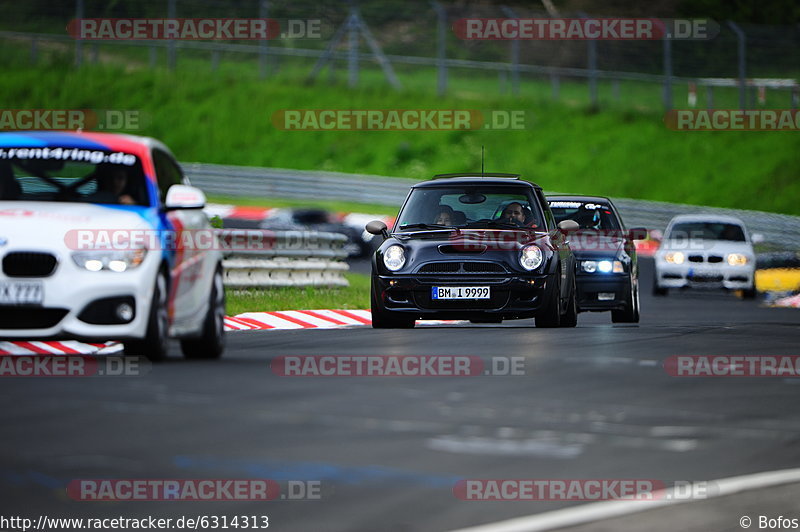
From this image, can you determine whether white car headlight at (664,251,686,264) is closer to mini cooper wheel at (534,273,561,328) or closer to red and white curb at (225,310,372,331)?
red and white curb at (225,310,372,331)

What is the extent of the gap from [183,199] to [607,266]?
869 centimetres

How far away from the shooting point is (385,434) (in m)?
8.17

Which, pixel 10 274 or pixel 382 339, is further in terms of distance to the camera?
pixel 382 339

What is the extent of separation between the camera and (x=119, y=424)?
8.11m

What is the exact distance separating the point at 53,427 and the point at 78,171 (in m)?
30.3

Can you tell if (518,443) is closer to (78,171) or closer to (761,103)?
(78,171)

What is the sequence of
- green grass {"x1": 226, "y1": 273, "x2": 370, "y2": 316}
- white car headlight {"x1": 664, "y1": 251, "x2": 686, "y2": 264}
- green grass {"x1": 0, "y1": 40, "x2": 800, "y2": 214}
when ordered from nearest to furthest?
green grass {"x1": 226, "y1": 273, "x2": 370, "y2": 316}
white car headlight {"x1": 664, "y1": 251, "x2": 686, "y2": 264}
green grass {"x1": 0, "y1": 40, "x2": 800, "y2": 214}

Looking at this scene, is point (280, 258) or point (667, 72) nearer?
point (280, 258)

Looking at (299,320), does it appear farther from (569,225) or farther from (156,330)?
(156,330)

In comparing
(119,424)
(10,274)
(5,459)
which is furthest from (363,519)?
(10,274)

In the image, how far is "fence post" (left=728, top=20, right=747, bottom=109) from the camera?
40.8 m
